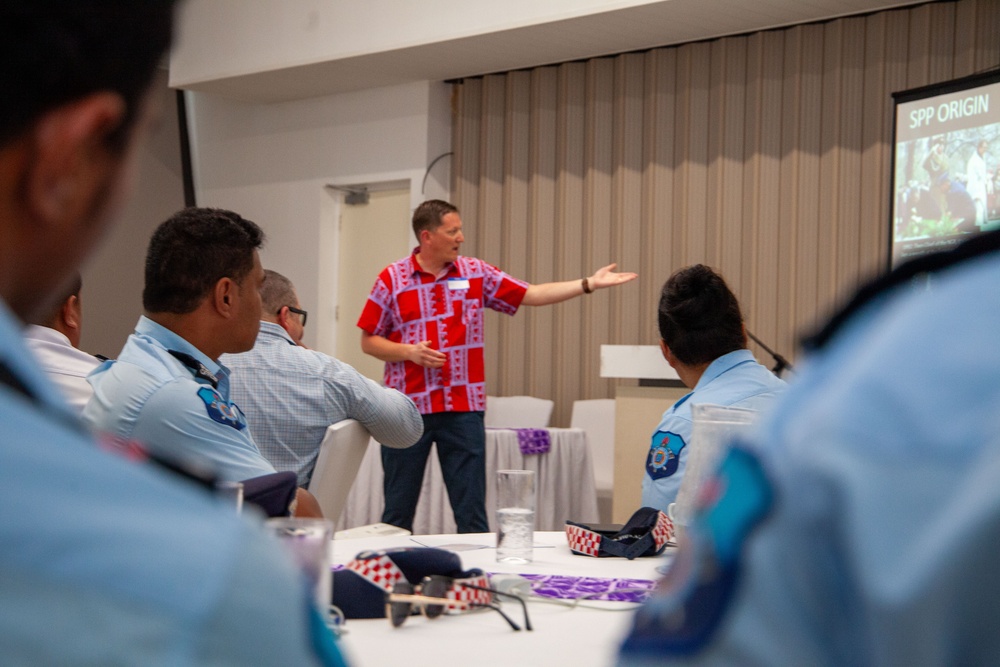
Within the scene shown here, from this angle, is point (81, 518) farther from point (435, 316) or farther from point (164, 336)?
point (435, 316)

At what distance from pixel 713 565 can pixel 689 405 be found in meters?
1.99

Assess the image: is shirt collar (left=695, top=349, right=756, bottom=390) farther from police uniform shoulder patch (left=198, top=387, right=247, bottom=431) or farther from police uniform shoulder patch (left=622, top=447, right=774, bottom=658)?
police uniform shoulder patch (left=622, top=447, right=774, bottom=658)

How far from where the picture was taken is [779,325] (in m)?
5.56

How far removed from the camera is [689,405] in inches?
91.1

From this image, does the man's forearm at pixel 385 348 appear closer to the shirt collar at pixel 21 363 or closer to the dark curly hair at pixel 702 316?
the dark curly hair at pixel 702 316

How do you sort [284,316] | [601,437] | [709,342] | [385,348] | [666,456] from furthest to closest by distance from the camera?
[601,437] < [385,348] < [284,316] < [709,342] < [666,456]

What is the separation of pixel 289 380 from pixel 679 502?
1.17m

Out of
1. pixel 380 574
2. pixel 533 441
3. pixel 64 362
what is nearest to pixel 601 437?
pixel 533 441

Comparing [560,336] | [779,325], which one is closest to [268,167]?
[560,336]

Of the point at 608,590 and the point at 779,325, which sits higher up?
the point at 779,325

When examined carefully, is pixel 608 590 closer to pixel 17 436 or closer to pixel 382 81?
pixel 17 436

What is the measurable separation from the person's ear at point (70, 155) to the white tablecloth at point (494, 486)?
4.36 metres

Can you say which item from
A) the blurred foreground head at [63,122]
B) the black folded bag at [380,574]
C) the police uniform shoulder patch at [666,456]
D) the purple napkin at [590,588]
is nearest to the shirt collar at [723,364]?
the police uniform shoulder patch at [666,456]

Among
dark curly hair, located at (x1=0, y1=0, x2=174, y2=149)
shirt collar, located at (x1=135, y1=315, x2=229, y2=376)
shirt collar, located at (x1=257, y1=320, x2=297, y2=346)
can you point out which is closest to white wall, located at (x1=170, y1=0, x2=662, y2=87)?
shirt collar, located at (x1=257, y1=320, x2=297, y2=346)
